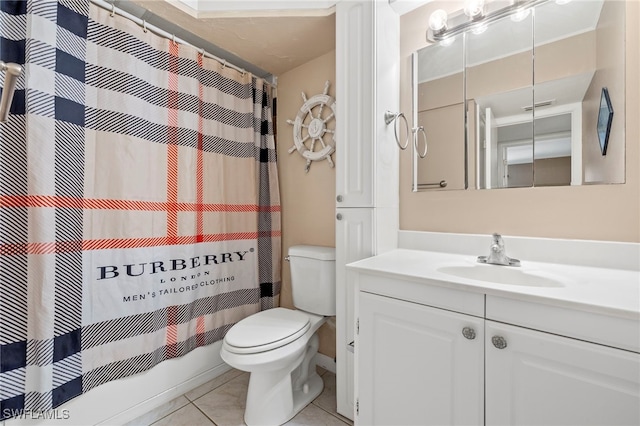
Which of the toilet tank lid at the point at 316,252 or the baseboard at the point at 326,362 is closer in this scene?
the toilet tank lid at the point at 316,252

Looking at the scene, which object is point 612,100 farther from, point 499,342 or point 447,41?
point 499,342

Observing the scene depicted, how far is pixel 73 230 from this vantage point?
1.25 metres

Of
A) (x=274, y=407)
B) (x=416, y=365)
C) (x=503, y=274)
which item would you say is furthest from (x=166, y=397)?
(x=503, y=274)

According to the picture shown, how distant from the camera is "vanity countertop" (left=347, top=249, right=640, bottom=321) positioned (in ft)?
2.30

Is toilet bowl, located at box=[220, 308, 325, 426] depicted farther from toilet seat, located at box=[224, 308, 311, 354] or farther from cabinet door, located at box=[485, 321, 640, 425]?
cabinet door, located at box=[485, 321, 640, 425]

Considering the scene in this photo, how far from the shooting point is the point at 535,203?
1192 mm

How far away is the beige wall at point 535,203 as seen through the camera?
1016mm

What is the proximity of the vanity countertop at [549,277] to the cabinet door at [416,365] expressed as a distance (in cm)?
10

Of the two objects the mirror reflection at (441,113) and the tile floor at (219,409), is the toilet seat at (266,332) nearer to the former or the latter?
the tile floor at (219,409)

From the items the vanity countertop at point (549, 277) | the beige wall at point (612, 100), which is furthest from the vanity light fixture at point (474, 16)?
the vanity countertop at point (549, 277)

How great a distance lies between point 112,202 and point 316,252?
42.5 inches

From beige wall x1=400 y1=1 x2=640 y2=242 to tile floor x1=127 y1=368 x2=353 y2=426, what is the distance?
107 centimetres

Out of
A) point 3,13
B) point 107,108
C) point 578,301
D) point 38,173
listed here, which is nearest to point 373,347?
point 578,301

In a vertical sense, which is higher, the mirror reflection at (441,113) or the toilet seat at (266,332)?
the mirror reflection at (441,113)
